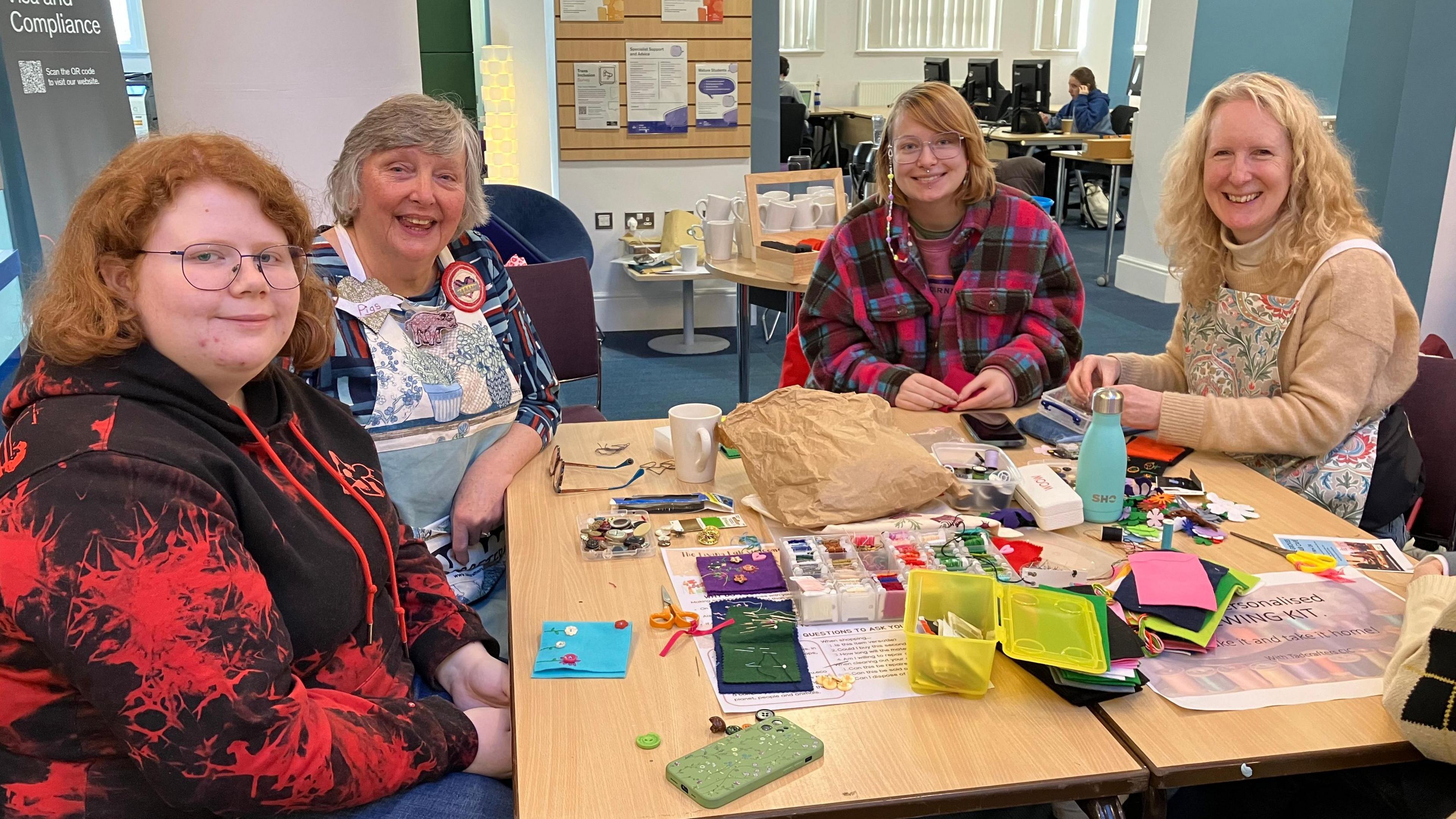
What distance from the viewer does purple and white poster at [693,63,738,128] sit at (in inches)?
216

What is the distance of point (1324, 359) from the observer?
187 centimetres

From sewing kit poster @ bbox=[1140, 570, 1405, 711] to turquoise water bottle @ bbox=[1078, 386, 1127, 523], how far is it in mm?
250

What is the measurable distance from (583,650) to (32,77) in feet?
9.16

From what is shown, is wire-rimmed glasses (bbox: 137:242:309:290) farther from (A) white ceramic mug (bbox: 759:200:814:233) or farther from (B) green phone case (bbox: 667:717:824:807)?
(A) white ceramic mug (bbox: 759:200:814:233)

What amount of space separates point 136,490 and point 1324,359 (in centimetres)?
185

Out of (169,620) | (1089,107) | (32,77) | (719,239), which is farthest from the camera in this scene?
(1089,107)

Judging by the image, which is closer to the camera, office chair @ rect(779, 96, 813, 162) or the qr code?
the qr code

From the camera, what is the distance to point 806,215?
4.31 metres

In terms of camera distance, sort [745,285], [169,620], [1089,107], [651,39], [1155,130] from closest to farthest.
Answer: [169,620] < [745,285] < [651,39] < [1155,130] < [1089,107]

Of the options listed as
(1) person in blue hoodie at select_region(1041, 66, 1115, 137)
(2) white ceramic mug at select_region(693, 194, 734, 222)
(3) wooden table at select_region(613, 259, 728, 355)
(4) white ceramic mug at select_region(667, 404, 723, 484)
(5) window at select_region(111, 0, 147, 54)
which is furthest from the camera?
(5) window at select_region(111, 0, 147, 54)

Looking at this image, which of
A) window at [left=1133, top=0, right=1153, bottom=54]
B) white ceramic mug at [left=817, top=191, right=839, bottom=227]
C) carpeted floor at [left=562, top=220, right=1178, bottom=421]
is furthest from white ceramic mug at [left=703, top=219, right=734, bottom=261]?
window at [left=1133, top=0, right=1153, bottom=54]

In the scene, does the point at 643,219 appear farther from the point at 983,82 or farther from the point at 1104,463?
the point at 983,82

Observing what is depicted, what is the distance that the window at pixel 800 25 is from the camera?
12.5 metres

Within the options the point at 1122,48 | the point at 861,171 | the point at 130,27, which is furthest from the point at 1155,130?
the point at 130,27
